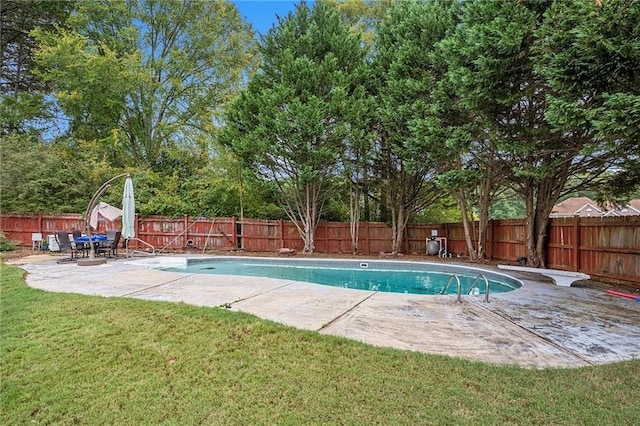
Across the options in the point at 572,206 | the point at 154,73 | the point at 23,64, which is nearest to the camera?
the point at 23,64

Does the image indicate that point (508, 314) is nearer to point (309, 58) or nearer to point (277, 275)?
point (277, 275)

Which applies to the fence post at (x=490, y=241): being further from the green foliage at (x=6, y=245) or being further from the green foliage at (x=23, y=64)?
the green foliage at (x=23, y=64)

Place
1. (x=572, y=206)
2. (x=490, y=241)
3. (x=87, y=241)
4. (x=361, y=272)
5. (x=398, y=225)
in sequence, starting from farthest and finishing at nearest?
(x=572, y=206), (x=398, y=225), (x=490, y=241), (x=361, y=272), (x=87, y=241)

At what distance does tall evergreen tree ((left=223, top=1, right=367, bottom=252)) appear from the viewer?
12.2 metres

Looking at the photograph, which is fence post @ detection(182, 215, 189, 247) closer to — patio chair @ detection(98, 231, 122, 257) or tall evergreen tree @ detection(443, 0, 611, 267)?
patio chair @ detection(98, 231, 122, 257)

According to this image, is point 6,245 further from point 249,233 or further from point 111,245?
point 249,233

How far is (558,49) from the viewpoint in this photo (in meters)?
5.62

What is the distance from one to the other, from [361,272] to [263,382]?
841cm

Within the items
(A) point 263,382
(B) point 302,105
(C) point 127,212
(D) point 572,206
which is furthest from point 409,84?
(D) point 572,206

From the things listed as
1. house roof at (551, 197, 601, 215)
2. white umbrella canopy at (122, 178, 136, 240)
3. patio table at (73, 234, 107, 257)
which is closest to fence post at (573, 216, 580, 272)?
white umbrella canopy at (122, 178, 136, 240)

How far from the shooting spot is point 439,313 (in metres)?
5.04

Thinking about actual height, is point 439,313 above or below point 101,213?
below

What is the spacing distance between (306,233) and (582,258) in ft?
31.1

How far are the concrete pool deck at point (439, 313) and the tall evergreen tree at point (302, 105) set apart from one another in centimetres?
647
